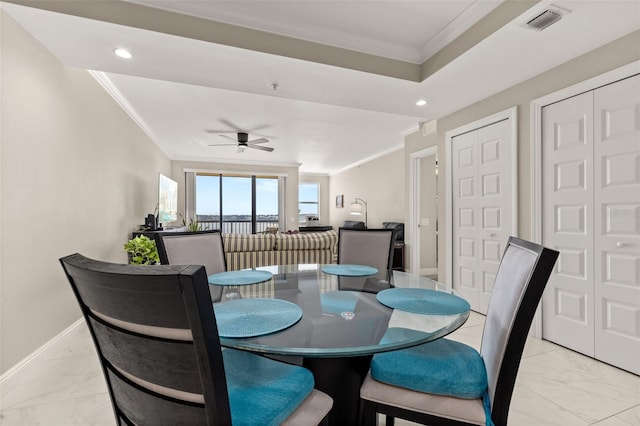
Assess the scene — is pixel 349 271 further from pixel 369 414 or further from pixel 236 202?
pixel 236 202

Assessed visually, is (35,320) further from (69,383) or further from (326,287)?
(326,287)

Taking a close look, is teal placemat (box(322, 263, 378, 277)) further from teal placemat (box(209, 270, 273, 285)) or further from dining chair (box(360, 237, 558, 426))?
dining chair (box(360, 237, 558, 426))

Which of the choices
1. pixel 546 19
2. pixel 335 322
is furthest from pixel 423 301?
A: pixel 546 19

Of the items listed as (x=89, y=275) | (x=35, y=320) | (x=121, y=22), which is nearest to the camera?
(x=89, y=275)

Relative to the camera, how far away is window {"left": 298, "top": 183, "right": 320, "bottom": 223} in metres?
10.2

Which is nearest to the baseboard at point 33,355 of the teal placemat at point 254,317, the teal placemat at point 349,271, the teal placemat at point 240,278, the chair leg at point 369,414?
the teal placemat at point 240,278

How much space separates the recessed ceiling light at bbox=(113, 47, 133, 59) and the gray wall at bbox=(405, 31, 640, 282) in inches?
135

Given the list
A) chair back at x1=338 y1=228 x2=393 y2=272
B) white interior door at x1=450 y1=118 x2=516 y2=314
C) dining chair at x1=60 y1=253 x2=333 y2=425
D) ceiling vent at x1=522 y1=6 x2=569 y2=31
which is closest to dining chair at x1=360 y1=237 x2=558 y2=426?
dining chair at x1=60 y1=253 x2=333 y2=425

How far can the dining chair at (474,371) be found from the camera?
3.05 feet

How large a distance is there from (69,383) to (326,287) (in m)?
1.78

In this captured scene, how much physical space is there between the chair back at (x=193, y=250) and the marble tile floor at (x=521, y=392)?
88 cm

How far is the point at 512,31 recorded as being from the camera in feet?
6.82

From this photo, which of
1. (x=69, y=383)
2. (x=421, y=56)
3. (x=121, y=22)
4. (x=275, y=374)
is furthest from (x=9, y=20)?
(x=421, y=56)

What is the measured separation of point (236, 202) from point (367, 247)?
22.0 feet
